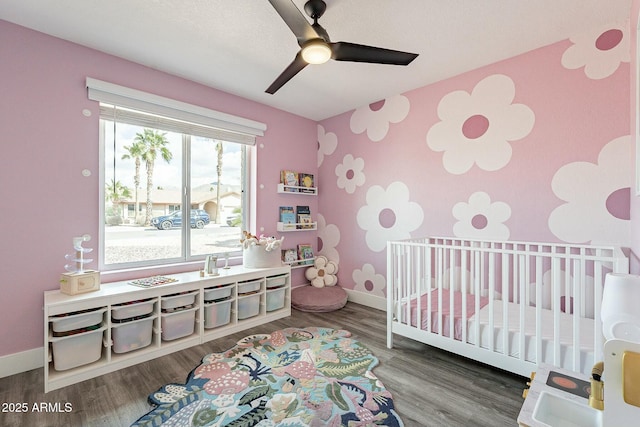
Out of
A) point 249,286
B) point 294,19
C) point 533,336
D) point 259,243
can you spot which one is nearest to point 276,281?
point 249,286

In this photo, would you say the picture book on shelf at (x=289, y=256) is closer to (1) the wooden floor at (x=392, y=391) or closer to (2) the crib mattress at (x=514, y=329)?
(1) the wooden floor at (x=392, y=391)

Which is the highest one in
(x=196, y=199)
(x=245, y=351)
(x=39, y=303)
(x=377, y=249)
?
(x=196, y=199)

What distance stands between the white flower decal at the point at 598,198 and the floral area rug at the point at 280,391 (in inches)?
71.1

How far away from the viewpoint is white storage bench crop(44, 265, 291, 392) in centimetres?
182

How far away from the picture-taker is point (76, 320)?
6.08ft

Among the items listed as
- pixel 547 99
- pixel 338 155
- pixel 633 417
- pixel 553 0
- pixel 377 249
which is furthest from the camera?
pixel 338 155

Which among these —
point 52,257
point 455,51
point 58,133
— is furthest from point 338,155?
point 52,257

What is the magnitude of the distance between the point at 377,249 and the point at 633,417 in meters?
2.63

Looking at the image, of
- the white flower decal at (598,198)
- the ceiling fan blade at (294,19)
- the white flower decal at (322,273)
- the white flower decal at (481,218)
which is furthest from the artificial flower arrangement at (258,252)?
the white flower decal at (598,198)

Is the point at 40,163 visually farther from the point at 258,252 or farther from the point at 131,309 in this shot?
the point at 258,252

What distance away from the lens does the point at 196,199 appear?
114 inches

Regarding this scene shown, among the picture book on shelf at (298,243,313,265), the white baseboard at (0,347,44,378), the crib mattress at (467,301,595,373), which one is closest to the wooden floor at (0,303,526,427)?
the white baseboard at (0,347,44,378)

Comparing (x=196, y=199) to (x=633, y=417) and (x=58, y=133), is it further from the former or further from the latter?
(x=633, y=417)

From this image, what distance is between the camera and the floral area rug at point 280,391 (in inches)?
58.8
